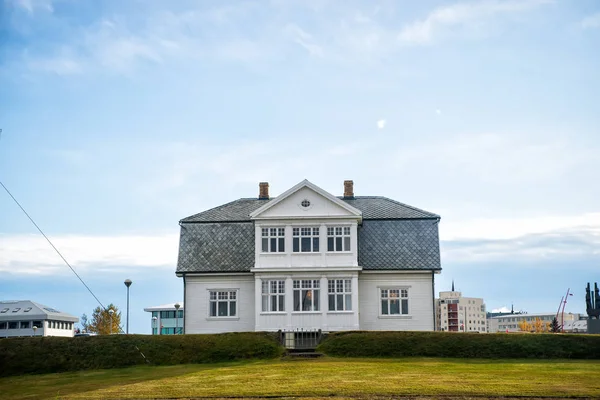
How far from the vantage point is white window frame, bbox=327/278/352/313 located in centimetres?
4159

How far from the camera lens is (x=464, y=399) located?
2094cm

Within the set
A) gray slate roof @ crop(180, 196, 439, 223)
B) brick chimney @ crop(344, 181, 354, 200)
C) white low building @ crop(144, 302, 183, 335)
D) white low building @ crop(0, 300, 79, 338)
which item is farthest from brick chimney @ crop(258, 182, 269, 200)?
white low building @ crop(0, 300, 79, 338)

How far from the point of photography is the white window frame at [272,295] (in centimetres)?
4188

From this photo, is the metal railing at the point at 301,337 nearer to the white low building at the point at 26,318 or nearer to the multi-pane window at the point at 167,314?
the multi-pane window at the point at 167,314

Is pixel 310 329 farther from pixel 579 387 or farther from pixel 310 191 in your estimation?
pixel 579 387

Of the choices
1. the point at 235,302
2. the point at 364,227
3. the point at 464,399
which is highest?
the point at 364,227

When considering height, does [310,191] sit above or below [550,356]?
above

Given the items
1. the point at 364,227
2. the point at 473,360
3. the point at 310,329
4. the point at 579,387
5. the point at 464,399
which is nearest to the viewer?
the point at 464,399

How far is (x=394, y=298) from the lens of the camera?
42.7 meters

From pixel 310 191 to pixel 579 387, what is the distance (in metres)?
21.8

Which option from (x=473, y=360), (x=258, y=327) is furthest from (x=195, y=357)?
(x=473, y=360)

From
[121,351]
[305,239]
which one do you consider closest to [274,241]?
[305,239]

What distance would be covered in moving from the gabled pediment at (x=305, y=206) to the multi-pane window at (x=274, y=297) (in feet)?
12.4

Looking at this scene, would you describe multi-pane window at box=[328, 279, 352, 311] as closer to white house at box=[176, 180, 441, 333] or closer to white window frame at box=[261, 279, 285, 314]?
white house at box=[176, 180, 441, 333]
